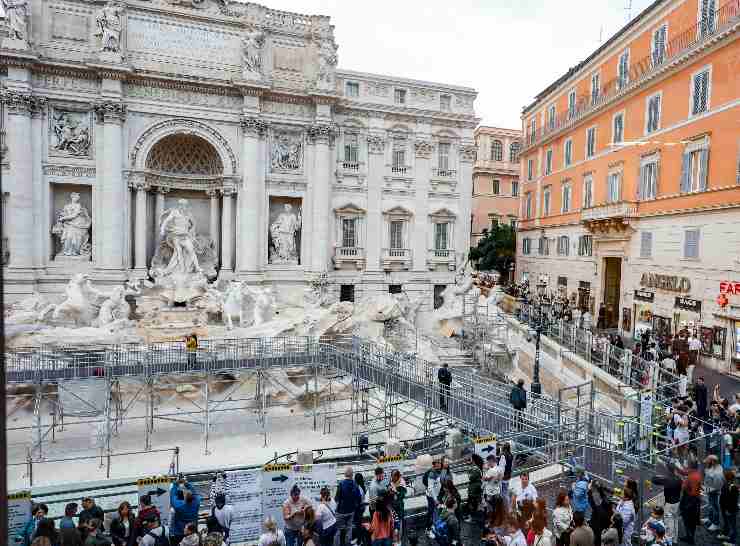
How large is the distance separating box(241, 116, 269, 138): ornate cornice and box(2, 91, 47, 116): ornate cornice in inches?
368

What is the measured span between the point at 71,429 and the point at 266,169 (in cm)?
1609

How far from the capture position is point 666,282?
76.9 feet

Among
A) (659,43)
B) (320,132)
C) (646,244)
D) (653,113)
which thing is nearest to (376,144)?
(320,132)

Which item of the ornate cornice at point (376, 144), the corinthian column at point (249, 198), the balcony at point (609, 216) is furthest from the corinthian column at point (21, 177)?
the balcony at point (609, 216)

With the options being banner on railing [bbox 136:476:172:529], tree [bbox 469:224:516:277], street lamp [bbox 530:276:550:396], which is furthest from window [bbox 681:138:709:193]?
banner on railing [bbox 136:476:172:529]

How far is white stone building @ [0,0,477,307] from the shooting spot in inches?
975

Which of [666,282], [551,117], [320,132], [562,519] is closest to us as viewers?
[562,519]

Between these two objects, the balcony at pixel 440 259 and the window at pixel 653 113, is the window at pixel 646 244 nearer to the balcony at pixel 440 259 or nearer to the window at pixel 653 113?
the window at pixel 653 113

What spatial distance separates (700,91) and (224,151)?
875 inches

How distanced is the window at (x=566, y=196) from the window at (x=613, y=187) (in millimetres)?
4336

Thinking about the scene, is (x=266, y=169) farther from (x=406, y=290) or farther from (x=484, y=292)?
(x=484, y=292)

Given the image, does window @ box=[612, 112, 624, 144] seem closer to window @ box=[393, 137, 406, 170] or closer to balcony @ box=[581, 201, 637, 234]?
balcony @ box=[581, 201, 637, 234]

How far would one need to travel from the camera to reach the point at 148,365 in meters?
16.5

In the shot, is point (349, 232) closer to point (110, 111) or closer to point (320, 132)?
point (320, 132)
